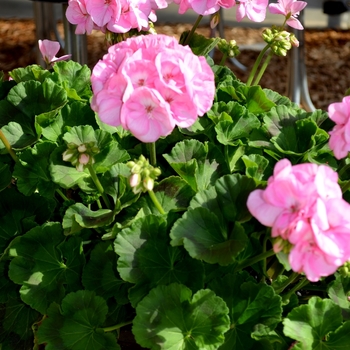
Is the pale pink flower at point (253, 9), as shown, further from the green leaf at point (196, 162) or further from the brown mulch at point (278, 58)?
the brown mulch at point (278, 58)

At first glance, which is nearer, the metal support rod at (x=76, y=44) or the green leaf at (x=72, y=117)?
the green leaf at (x=72, y=117)

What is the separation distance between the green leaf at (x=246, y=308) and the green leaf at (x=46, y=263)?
0.15 m

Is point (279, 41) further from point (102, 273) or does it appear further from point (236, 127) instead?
point (102, 273)

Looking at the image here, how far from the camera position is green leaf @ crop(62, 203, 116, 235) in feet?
2.09

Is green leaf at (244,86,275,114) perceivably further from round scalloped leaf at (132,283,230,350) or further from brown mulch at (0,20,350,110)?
brown mulch at (0,20,350,110)

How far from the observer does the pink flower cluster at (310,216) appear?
1.52 ft

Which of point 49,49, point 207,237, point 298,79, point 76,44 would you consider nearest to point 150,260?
point 207,237

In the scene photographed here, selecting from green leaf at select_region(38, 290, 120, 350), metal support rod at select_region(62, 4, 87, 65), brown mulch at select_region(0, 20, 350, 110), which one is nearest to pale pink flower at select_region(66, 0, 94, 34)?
green leaf at select_region(38, 290, 120, 350)

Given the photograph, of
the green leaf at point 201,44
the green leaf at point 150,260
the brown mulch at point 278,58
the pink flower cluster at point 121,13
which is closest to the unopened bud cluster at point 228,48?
the green leaf at point 201,44

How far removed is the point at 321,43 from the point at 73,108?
3665 mm

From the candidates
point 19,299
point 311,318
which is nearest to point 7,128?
point 19,299

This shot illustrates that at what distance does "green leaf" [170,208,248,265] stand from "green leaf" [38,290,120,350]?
4.0 inches

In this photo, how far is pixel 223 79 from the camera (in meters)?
0.89

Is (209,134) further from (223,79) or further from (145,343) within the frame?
(145,343)
